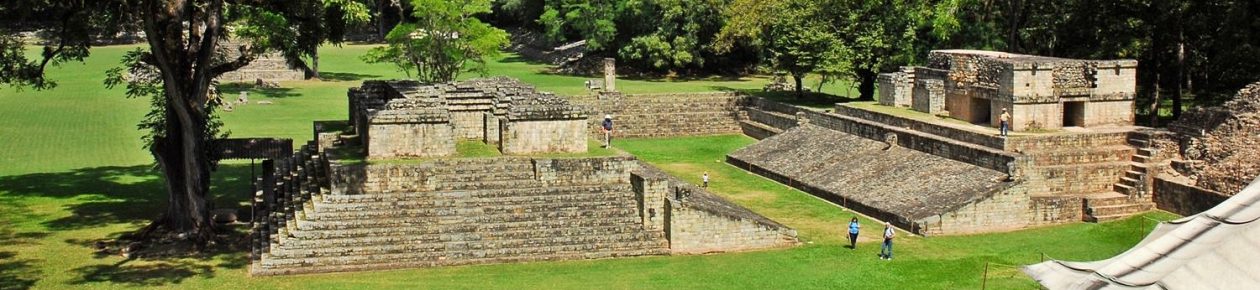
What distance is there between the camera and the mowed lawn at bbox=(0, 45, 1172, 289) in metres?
23.5

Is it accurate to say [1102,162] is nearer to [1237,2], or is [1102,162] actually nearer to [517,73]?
[1237,2]

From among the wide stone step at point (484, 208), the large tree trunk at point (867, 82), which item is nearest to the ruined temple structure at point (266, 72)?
the large tree trunk at point (867, 82)

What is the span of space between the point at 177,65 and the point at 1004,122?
59.5ft

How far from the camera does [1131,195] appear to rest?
30031 mm

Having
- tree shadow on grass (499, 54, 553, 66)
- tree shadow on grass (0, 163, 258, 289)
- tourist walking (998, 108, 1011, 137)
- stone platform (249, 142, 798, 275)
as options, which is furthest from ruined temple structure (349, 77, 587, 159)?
tree shadow on grass (499, 54, 553, 66)

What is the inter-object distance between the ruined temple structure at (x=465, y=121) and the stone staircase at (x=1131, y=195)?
1103 centimetres

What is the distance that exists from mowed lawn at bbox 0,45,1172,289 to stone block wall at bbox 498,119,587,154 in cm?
347

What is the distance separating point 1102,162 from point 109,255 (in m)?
21.1

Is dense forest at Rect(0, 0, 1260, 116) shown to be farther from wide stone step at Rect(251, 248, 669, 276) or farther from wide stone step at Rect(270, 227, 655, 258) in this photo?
wide stone step at Rect(251, 248, 669, 276)

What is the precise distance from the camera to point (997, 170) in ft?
99.1

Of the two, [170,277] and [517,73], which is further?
[517,73]

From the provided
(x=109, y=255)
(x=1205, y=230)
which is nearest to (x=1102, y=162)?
(x=109, y=255)

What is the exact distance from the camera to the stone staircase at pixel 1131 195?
29328mm

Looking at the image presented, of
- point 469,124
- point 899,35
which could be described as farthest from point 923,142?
point 469,124
